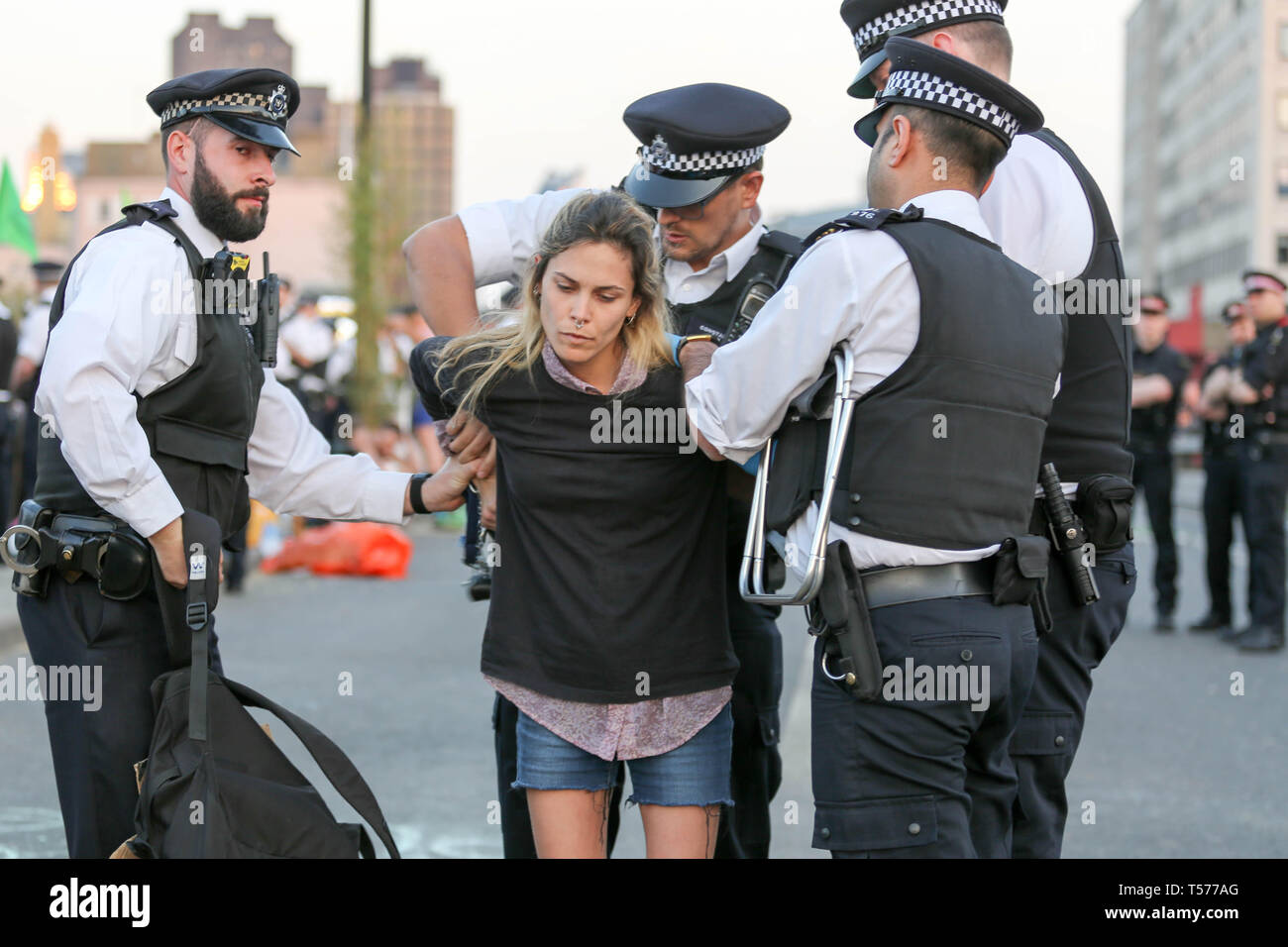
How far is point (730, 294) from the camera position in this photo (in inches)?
157

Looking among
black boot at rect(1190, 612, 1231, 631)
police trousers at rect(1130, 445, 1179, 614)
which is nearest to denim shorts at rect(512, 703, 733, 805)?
police trousers at rect(1130, 445, 1179, 614)

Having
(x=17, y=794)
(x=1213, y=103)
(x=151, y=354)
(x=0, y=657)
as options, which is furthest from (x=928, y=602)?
(x=1213, y=103)

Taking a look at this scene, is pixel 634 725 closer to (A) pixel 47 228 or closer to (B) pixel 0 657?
(B) pixel 0 657

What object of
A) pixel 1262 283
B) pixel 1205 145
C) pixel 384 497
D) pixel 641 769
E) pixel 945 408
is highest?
pixel 1205 145

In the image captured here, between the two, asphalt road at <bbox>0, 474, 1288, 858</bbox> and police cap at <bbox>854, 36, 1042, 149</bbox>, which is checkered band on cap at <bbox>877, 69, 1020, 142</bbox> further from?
asphalt road at <bbox>0, 474, 1288, 858</bbox>

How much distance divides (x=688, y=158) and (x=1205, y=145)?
9673 cm

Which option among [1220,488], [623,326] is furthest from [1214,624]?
[623,326]

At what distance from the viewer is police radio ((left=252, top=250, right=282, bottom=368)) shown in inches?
149

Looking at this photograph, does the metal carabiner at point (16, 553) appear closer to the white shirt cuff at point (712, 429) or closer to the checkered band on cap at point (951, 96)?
the white shirt cuff at point (712, 429)

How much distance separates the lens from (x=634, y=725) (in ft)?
10.7

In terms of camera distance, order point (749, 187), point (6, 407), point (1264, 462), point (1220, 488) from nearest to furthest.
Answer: point (749, 187)
point (1264, 462)
point (1220, 488)
point (6, 407)

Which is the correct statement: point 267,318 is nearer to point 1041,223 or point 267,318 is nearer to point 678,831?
point 678,831

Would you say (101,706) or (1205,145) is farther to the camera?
(1205,145)
